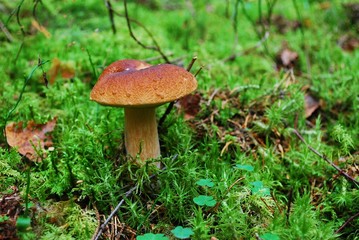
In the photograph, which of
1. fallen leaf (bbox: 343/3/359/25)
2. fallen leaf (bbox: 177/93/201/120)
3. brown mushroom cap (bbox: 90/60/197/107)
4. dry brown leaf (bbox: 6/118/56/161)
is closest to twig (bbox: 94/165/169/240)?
brown mushroom cap (bbox: 90/60/197/107)

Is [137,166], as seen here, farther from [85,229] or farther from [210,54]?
[210,54]

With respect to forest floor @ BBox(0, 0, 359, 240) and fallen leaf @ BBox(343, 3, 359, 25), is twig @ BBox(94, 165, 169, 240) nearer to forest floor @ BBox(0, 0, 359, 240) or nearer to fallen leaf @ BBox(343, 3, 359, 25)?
forest floor @ BBox(0, 0, 359, 240)

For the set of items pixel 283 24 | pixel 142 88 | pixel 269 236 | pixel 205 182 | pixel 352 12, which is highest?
pixel 142 88

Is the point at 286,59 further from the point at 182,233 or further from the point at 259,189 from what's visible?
the point at 182,233

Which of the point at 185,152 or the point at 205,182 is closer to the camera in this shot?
the point at 205,182

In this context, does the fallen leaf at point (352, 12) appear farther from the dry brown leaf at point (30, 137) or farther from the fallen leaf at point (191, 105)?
the dry brown leaf at point (30, 137)

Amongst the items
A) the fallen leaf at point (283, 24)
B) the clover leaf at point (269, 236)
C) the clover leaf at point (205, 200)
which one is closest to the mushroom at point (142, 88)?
the clover leaf at point (205, 200)

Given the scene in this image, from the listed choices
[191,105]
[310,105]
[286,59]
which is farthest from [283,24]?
[191,105]
